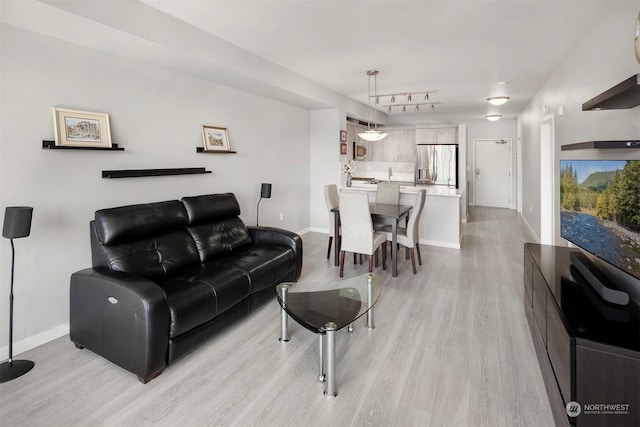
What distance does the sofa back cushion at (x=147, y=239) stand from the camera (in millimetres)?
2629

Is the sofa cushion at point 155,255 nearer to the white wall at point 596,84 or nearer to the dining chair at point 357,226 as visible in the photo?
the dining chair at point 357,226

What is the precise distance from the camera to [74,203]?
2826 millimetres

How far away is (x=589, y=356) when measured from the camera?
→ 1414mm

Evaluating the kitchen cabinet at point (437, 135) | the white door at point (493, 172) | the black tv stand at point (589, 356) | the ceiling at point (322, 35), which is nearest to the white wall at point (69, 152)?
the ceiling at point (322, 35)

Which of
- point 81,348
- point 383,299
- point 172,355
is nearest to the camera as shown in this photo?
point 172,355

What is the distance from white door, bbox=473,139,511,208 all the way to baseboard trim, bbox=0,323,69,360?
968 cm

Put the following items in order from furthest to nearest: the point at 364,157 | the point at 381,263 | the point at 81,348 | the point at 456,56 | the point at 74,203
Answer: the point at 364,157, the point at 381,263, the point at 456,56, the point at 74,203, the point at 81,348

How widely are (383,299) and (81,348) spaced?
2620 mm

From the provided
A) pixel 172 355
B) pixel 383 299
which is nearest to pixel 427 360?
pixel 383 299

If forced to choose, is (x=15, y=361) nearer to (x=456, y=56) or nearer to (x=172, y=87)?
(x=172, y=87)

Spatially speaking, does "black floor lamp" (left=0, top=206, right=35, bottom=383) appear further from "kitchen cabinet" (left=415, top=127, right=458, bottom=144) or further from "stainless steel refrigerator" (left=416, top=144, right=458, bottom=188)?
"kitchen cabinet" (left=415, top=127, right=458, bottom=144)

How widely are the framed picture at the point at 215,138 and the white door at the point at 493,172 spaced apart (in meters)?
7.58

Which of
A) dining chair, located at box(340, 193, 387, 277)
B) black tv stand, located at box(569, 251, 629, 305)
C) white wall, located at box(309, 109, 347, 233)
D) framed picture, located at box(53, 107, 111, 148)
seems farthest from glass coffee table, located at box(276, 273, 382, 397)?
white wall, located at box(309, 109, 347, 233)

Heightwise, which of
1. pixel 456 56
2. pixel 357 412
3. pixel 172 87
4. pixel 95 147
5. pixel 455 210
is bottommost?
pixel 357 412
